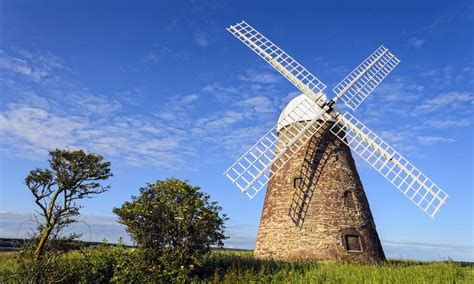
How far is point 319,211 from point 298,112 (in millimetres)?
5643

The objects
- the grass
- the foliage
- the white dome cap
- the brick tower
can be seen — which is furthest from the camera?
the white dome cap

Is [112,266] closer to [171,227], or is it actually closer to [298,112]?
[171,227]

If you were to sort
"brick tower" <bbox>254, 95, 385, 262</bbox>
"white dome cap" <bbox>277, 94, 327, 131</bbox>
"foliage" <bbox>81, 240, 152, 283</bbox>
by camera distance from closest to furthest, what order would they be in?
1. "foliage" <bbox>81, 240, 152, 283</bbox>
2. "brick tower" <bbox>254, 95, 385, 262</bbox>
3. "white dome cap" <bbox>277, 94, 327, 131</bbox>

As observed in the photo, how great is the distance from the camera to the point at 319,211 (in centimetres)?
1725

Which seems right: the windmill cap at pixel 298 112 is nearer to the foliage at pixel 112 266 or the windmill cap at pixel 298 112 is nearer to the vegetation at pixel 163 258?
the vegetation at pixel 163 258

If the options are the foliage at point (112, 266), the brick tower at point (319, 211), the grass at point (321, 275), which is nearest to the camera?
the grass at point (321, 275)

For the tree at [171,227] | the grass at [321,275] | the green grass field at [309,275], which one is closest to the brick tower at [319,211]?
the grass at [321,275]

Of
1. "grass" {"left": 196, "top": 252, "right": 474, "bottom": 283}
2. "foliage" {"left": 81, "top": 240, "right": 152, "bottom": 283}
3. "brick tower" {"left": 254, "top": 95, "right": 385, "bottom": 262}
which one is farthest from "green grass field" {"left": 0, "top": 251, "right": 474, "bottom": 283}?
"brick tower" {"left": 254, "top": 95, "right": 385, "bottom": 262}

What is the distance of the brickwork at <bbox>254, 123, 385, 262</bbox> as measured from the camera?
16.8m

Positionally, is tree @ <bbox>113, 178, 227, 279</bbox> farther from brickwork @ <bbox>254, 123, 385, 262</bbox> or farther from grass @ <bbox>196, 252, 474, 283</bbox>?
brickwork @ <bbox>254, 123, 385, 262</bbox>

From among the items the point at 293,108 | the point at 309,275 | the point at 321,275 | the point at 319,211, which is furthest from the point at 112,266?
the point at 293,108

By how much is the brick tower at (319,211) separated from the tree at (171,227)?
5898mm

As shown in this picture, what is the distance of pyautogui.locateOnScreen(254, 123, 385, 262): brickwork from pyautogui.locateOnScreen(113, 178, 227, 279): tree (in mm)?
5894

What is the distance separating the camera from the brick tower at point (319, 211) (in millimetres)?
16797
